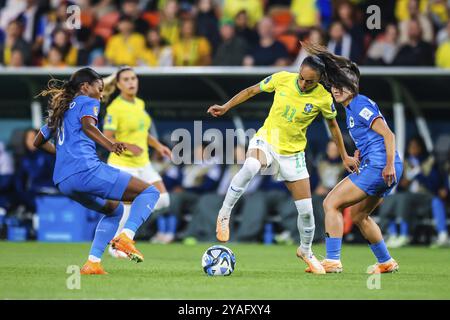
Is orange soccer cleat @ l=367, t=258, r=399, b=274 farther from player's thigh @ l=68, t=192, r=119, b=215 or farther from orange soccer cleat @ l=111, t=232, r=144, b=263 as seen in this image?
player's thigh @ l=68, t=192, r=119, b=215

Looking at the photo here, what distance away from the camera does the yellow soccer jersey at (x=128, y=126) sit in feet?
45.9

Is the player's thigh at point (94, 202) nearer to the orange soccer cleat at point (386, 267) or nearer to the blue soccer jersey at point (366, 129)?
the blue soccer jersey at point (366, 129)

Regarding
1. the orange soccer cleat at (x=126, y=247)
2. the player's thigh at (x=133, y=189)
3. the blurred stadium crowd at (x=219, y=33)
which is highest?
the blurred stadium crowd at (x=219, y=33)

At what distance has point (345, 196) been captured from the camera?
10.6m

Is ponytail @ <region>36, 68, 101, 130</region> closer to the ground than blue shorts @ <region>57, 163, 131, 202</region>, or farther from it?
farther from it

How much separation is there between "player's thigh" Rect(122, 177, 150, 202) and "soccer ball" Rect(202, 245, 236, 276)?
1006 mm

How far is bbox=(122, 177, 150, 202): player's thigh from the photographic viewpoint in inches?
400

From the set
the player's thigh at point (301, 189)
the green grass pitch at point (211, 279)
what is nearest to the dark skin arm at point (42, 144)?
the green grass pitch at point (211, 279)

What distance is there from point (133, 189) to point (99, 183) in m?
0.36

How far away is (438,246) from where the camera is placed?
676 inches

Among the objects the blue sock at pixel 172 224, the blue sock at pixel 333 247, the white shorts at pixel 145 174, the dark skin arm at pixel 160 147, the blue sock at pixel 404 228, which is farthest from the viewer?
the blue sock at pixel 172 224

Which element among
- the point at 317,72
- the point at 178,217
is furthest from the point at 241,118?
the point at 317,72

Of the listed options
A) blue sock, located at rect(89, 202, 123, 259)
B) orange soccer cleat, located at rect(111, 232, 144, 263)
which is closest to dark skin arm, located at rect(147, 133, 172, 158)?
blue sock, located at rect(89, 202, 123, 259)
